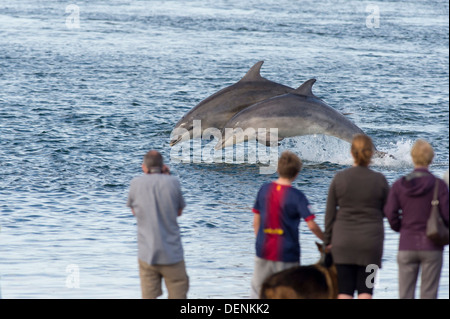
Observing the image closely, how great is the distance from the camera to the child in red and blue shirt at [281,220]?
8.42m

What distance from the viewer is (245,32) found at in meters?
50.0

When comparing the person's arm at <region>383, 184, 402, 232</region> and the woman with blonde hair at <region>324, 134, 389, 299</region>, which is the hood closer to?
the person's arm at <region>383, 184, 402, 232</region>

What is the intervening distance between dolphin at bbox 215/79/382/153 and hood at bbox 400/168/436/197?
30.7ft

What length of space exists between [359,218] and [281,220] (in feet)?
2.59

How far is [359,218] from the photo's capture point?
845 centimetres

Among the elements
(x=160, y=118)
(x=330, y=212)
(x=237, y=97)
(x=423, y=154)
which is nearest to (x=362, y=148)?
(x=423, y=154)

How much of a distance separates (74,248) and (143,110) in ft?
44.0

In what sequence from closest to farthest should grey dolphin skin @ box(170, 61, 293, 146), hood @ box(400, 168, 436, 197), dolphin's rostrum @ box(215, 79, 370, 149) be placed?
hood @ box(400, 168, 436, 197) → dolphin's rostrum @ box(215, 79, 370, 149) → grey dolphin skin @ box(170, 61, 293, 146)

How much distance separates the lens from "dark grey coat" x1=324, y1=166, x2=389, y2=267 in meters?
8.42

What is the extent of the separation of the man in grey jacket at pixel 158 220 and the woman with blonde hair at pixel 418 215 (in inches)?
85.0

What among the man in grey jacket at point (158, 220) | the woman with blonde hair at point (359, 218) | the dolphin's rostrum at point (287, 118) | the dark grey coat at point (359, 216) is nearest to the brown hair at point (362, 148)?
the woman with blonde hair at point (359, 218)

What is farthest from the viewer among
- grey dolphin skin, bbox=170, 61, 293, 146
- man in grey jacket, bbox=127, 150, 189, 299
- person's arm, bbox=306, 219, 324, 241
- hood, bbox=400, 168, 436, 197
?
grey dolphin skin, bbox=170, 61, 293, 146

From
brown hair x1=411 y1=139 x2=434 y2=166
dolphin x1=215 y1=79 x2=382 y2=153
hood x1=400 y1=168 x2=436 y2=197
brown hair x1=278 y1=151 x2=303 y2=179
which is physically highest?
brown hair x1=411 y1=139 x2=434 y2=166

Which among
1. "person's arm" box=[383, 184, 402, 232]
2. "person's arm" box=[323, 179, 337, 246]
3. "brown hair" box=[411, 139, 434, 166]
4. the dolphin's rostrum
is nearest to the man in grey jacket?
"person's arm" box=[323, 179, 337, 246]
